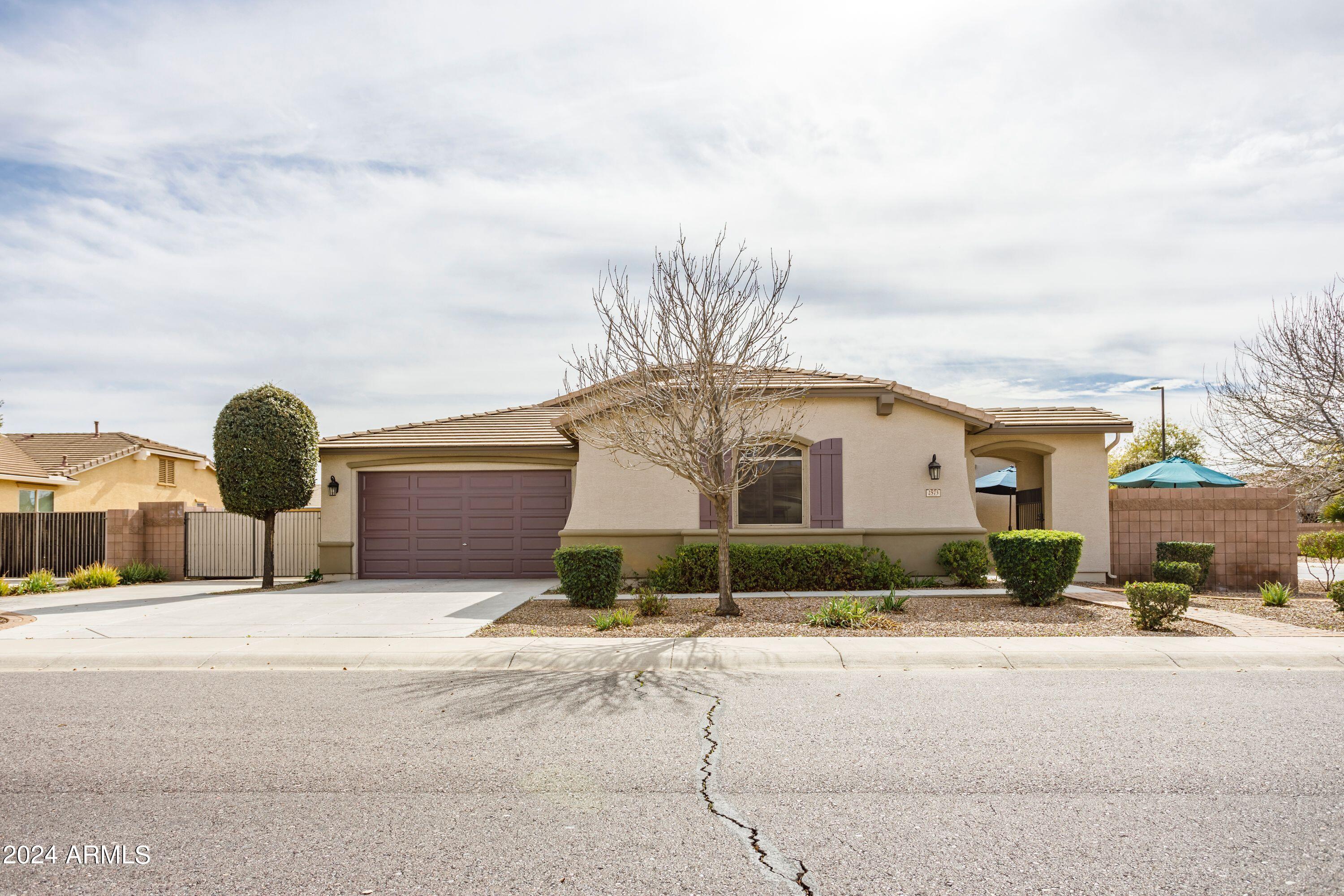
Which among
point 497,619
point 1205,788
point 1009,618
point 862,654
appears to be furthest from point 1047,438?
point 1205,788

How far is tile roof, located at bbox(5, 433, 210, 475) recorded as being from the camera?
25.1m

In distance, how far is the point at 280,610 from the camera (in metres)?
12.9

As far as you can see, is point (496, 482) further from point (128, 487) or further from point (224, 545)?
point (128, 487)

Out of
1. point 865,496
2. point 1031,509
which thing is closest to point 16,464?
point 865,496

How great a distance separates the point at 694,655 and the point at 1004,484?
13784mm

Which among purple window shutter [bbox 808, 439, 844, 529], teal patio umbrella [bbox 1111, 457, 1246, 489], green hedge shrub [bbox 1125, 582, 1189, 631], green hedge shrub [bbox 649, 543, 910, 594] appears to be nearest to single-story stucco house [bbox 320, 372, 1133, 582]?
purple window shutter [bbox 808, 439, 844, 529]

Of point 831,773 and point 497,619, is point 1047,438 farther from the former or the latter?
point 831,773

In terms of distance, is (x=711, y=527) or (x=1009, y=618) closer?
(x=1009, y=618)

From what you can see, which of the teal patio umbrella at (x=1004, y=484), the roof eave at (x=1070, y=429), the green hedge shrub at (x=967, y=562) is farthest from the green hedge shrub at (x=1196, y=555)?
the teal patio umbrella at (x=1004, y=484)

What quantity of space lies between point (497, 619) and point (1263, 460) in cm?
1496

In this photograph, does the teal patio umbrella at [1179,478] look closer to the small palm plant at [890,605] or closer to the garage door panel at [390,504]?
→ the small palm plant at [890,605]

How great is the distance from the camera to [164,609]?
13.3 m

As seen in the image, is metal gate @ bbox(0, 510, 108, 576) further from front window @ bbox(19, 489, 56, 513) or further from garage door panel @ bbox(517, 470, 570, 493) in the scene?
garage door panel @ bbox(517, 470, 570, 493)

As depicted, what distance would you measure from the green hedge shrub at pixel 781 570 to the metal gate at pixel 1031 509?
4762 mm
